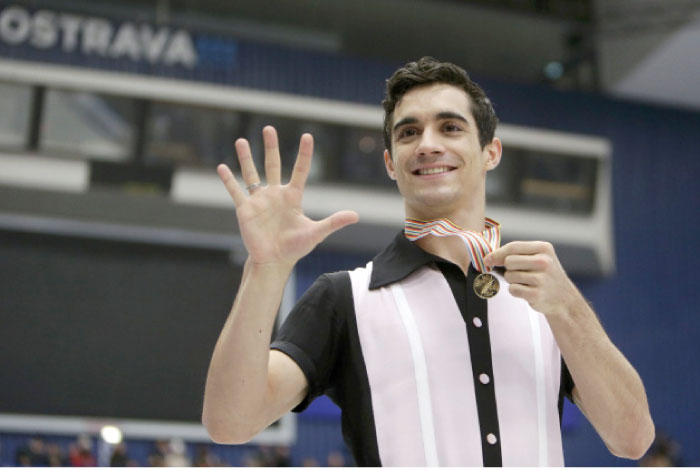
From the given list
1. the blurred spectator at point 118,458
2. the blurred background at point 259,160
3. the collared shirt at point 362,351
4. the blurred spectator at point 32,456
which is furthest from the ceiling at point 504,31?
the collared shirt at point 362,351

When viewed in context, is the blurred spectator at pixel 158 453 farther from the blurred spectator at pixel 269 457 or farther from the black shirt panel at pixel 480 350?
the black shirt panel at pixel 480 350

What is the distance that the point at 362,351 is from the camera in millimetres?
2283

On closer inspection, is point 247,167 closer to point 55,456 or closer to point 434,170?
point 434,170

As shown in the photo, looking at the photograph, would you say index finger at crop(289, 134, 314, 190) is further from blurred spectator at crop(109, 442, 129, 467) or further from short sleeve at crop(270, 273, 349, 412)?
blurred spectator at crop(109, 442, 129, 467)

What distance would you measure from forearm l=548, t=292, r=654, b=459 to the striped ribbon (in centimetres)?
29

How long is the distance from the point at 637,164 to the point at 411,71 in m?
17.3

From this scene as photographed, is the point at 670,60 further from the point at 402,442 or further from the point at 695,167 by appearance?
the point at 402,442

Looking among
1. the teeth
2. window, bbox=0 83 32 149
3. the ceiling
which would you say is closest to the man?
the teeth

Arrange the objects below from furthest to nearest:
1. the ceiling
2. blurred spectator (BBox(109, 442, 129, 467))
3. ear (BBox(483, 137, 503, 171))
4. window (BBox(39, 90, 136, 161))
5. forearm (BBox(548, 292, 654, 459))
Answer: the ceiling, window (BBox(39, 90, 136, 161)), blurred spectator (BBox(109, 442, 129, 467)), ear (BBox(483, 137, 503, 171)), forearm (BBox(548, 292, 654, 459))

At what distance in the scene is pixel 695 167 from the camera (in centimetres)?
1914

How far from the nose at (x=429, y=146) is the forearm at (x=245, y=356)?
63cm

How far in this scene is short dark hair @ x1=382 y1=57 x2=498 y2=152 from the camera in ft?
8.41

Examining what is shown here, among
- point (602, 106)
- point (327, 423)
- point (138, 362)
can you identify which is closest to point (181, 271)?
point (138, 362)

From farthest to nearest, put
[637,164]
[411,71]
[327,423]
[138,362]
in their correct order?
[637,164], [327,423], [138,362], [411,71]
